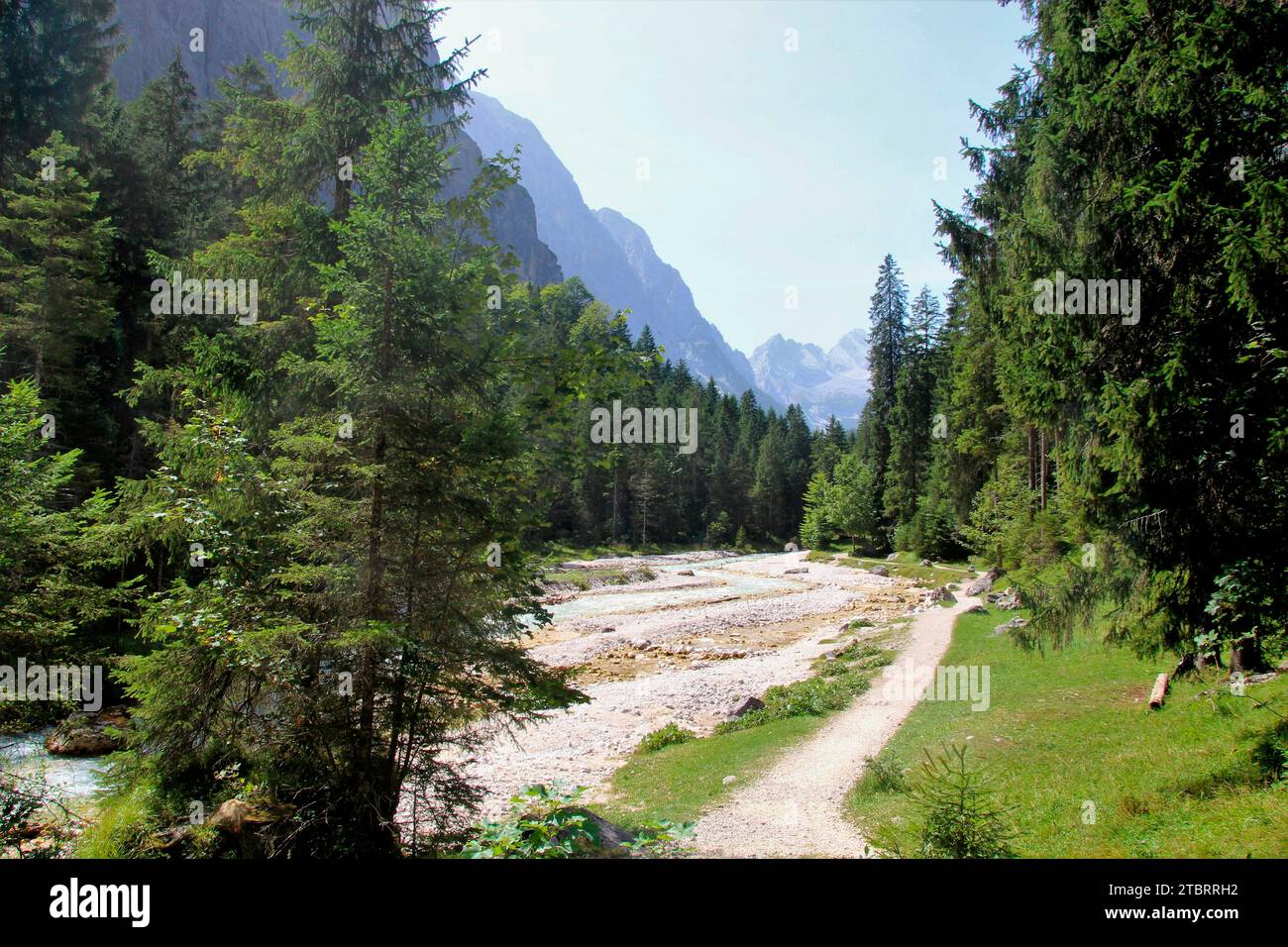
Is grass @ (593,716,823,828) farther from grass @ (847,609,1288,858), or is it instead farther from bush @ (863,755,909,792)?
grass @ (847,609,1288,858)

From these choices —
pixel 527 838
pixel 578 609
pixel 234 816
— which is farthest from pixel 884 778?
pixel 578 609

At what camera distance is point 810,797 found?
10406mm

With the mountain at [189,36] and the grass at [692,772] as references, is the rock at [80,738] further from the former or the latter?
the mountain at [189,36]

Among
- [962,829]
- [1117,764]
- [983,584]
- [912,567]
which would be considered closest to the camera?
[962,829]

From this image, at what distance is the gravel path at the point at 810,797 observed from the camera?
28.1ft

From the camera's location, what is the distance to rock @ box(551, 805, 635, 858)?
502cm

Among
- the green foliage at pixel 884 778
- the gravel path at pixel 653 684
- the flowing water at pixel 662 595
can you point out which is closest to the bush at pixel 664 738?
the gravel path at pixel 653 684

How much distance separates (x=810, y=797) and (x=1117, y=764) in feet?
14.2

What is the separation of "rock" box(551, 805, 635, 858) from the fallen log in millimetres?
8691

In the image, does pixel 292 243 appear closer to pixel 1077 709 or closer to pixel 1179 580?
pixel 1179 580

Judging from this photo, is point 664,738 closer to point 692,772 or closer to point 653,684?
point 692,772

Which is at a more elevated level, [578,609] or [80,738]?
[80,738]

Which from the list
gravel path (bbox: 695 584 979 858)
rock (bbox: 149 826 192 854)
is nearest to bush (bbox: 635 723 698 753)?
gravel path (bbox: 695 584 979 858)
